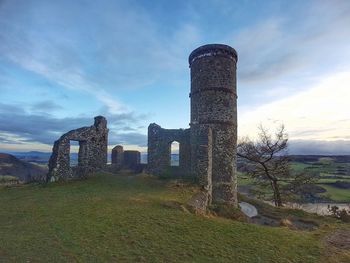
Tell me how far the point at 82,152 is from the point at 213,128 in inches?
421

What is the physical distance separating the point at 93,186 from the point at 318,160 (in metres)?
91.0

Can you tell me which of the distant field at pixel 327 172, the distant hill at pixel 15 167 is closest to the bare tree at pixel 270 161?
the distant field at pixel 327 172

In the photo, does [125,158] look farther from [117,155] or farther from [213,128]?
[213,128]

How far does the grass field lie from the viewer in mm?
9133

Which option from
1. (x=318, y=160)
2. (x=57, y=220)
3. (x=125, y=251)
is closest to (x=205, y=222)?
(x=125, y=251)

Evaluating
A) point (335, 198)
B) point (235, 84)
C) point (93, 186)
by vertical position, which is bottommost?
point (335, 198)

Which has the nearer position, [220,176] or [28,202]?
[28,202]

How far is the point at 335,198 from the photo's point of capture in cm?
5153

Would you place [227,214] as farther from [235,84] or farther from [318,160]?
[318,160]

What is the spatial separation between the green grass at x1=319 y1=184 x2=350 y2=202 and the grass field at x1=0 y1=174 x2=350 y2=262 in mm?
40938

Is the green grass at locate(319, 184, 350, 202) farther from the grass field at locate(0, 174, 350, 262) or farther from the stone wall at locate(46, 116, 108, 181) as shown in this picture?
the stone wall at locate(46, 116, 108, 181)

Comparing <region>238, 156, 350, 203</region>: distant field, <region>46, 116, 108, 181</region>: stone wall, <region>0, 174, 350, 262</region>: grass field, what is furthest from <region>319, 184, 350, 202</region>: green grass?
<region>46, 116, 108, 181</region>: stone wall

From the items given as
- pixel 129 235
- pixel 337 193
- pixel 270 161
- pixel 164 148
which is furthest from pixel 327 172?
pixel 129 235

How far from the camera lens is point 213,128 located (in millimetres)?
22578
